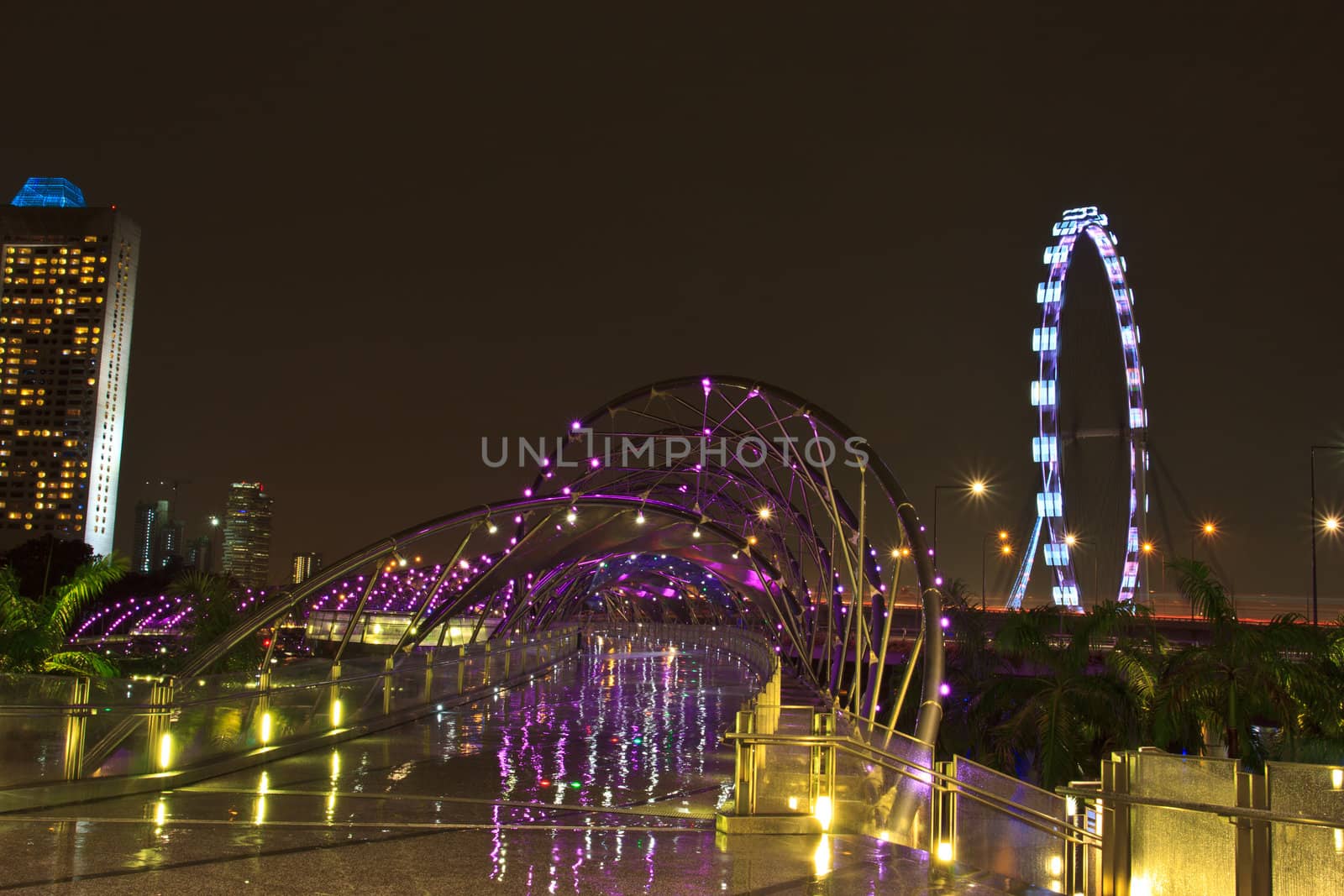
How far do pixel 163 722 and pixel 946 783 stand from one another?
306 inches

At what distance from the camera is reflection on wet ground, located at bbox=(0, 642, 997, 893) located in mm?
9008

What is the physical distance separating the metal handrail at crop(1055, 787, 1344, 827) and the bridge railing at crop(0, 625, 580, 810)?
28.6 ft

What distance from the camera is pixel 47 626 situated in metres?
21.6

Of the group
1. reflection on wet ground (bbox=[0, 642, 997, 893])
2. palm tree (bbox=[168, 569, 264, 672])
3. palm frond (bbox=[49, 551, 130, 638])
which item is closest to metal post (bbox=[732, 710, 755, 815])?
reflection on wet ground (bbox=[0, 642, 997, 893])

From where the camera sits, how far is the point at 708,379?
120 ft

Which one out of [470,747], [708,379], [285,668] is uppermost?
[708,379]

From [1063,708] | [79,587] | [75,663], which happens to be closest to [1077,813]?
[79,587]

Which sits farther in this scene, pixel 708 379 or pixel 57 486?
pixel 57 486

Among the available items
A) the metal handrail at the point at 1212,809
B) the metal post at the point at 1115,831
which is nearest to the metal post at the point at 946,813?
the metal handrail at the point at 1212,809

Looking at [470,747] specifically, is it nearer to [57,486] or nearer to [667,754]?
[667,754]

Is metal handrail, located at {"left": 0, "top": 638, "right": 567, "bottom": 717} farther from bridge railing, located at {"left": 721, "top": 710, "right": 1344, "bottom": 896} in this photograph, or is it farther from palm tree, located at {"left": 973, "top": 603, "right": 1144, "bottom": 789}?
palm tree, located at {"left": 973, "top": 603, "right": 1144, "bottom": 789}

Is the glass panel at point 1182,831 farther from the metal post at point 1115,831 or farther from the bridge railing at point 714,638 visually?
the bridge railing at point 714,638

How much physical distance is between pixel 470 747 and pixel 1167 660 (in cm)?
1720

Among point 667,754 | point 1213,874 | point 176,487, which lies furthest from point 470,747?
point 176,487
